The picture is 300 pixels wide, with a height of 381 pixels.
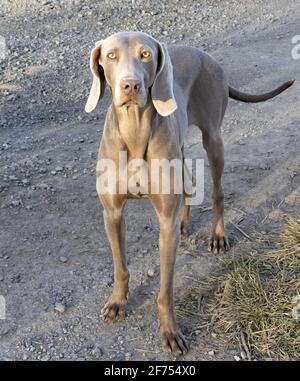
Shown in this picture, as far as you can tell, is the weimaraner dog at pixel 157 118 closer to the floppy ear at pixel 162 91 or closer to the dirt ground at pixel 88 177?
the floppy ear at pixel 162 91

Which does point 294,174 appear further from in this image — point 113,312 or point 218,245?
point 113,312

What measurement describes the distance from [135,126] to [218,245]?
1189 millimetres

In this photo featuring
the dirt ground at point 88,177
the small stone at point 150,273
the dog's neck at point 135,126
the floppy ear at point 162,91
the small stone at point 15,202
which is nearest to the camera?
the floppy ear at point 162,91

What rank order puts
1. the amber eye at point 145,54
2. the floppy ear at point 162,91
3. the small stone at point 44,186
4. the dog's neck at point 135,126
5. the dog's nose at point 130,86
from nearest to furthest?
the dog's nose at point 130,86, the amber eye at point 145,54, the floppy ear at point 162,91, the dog's neck at point 135,126, the small stone at point 44,186

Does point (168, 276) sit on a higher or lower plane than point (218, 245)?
higher

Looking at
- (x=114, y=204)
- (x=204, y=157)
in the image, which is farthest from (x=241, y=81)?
(x=114, y=204)

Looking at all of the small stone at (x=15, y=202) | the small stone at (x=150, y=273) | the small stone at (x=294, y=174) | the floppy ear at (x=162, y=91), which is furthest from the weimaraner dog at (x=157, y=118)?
the small stone at (x=15, y=202)

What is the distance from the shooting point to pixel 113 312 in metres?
3.23

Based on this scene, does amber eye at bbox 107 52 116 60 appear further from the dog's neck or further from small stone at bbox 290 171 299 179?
small stone at bbox 290 171 299 179

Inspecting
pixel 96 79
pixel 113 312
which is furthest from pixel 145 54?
pixel 113 312

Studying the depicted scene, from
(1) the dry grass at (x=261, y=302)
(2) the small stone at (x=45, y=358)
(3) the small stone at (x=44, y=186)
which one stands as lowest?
(3) the small stone at (x=44, y=186)

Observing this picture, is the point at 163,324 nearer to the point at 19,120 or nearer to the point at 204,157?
the point at 204,157

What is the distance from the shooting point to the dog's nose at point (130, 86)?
99.1 inches

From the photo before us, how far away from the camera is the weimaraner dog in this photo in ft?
8.64
